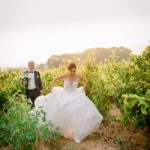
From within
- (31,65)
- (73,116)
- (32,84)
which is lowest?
(73,116)

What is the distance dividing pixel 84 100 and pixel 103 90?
6.13 ft

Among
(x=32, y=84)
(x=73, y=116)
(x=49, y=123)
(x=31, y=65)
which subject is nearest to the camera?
(x=49, y=123)

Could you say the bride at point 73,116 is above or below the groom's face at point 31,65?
below

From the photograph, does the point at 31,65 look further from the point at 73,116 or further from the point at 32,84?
the point at 73,116

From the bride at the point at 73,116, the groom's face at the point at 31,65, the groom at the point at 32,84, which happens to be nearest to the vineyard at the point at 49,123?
the bride at the point at 73,116

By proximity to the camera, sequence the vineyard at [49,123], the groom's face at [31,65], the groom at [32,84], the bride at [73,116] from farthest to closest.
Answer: the groom at [32,84], the groom's face at [31,65], the bride at [73,116], the vineyard at [49,123]

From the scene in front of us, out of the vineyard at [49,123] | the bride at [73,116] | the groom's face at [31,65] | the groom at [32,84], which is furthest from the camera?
the groom at [32,84]

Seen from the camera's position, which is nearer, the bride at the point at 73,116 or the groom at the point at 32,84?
the bride at the point at 73,116

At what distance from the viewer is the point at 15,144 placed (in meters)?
7.04

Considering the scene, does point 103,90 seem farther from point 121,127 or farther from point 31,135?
point 31,135

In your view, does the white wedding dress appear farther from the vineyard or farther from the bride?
the vineyard

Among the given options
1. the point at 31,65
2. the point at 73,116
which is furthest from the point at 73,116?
the point at 31,65

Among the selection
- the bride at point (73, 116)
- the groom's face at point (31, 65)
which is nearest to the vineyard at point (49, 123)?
the bride at point (73, 116)

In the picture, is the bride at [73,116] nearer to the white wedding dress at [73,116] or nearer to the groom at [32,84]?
the white wedding dress at [73,116]
